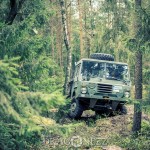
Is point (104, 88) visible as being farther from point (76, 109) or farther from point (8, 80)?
point (8, 80)

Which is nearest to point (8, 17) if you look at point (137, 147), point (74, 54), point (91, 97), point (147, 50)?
point (147, 50)

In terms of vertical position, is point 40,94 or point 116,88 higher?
point 40,94

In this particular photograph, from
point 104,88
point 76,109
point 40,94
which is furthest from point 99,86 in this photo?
point 40,94

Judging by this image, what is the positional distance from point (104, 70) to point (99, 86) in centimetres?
82

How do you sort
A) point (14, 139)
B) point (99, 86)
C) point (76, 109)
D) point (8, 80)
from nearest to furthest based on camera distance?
point (8, 80) < point (14, 139) < point (99, 86) < point (76, 109)

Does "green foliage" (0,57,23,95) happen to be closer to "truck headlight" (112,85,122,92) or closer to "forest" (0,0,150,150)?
"forest" (0,0,150,150)

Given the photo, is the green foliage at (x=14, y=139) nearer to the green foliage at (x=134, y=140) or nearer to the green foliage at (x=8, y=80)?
the green foliage at (x=8, y=80)

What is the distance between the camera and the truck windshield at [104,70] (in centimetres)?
1307

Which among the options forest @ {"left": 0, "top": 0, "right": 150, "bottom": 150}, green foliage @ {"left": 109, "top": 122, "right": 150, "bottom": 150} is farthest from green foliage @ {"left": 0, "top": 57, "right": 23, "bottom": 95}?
green foliage @ {"left": 109, "top": 122, "right": 150, "bottom": 150}

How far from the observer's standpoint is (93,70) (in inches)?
519

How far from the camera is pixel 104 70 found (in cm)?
1323

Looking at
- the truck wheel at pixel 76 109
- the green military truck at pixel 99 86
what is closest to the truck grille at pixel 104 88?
the green military truck at pixel 99 86

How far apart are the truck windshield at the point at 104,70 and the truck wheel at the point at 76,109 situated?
1.08 metres

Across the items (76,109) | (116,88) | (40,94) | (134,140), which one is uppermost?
(40,94)
